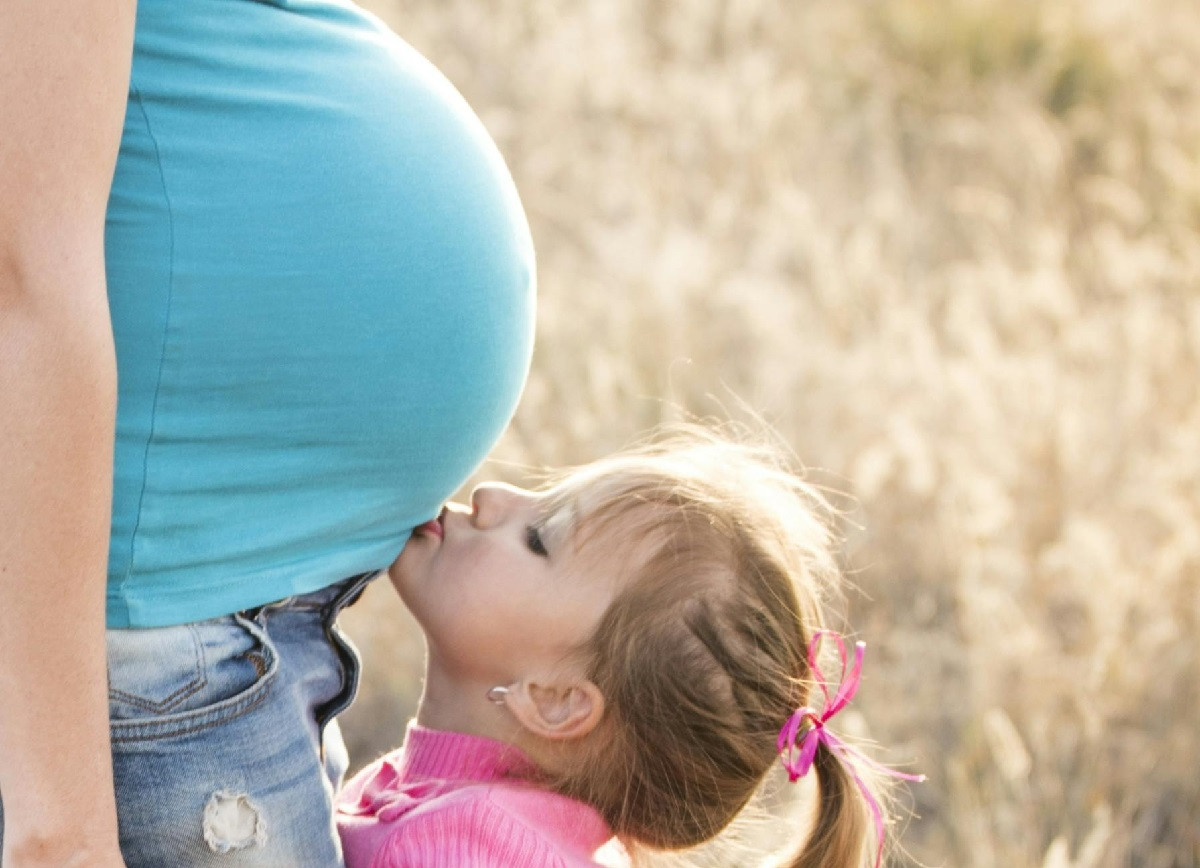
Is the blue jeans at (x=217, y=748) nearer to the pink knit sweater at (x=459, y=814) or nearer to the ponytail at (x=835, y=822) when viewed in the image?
the pink knit sweater at (x=459, y=814)

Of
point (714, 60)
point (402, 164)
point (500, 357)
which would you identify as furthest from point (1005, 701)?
point (714, 60)

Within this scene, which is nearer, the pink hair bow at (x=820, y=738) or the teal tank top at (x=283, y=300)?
the teal tank top at (x=283, y=300)

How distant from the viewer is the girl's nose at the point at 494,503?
6.04ft

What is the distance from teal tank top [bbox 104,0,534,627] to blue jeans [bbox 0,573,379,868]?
0.13 ft

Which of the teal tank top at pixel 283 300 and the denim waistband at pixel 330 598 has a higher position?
the teal tank top at pixel 283 300

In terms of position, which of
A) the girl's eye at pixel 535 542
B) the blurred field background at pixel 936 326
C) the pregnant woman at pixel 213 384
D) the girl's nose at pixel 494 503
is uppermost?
the pregnant woman at pixel 213 384

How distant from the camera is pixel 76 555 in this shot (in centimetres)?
116

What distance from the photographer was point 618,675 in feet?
5.73

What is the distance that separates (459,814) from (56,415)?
2.33 ft

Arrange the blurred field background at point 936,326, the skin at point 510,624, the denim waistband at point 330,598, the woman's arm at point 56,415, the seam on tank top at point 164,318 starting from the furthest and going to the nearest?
the blurred field background at point 936,326 < the skin at point 510,624 < the denim waistband at point 330,598 < the seam on tank top at point 164,318 < the woman's arm at point 56,415

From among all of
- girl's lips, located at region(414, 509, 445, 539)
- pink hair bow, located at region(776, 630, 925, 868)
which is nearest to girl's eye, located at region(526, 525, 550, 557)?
girl's lips, located at region(414, 509, 445, 539)

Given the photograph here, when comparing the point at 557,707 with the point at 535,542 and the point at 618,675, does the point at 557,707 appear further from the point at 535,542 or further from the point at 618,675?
the point at 535,542

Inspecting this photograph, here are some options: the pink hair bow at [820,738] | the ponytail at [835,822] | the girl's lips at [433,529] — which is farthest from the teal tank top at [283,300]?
the ponytail at [835,822]

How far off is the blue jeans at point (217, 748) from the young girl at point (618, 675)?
0.24 meters
